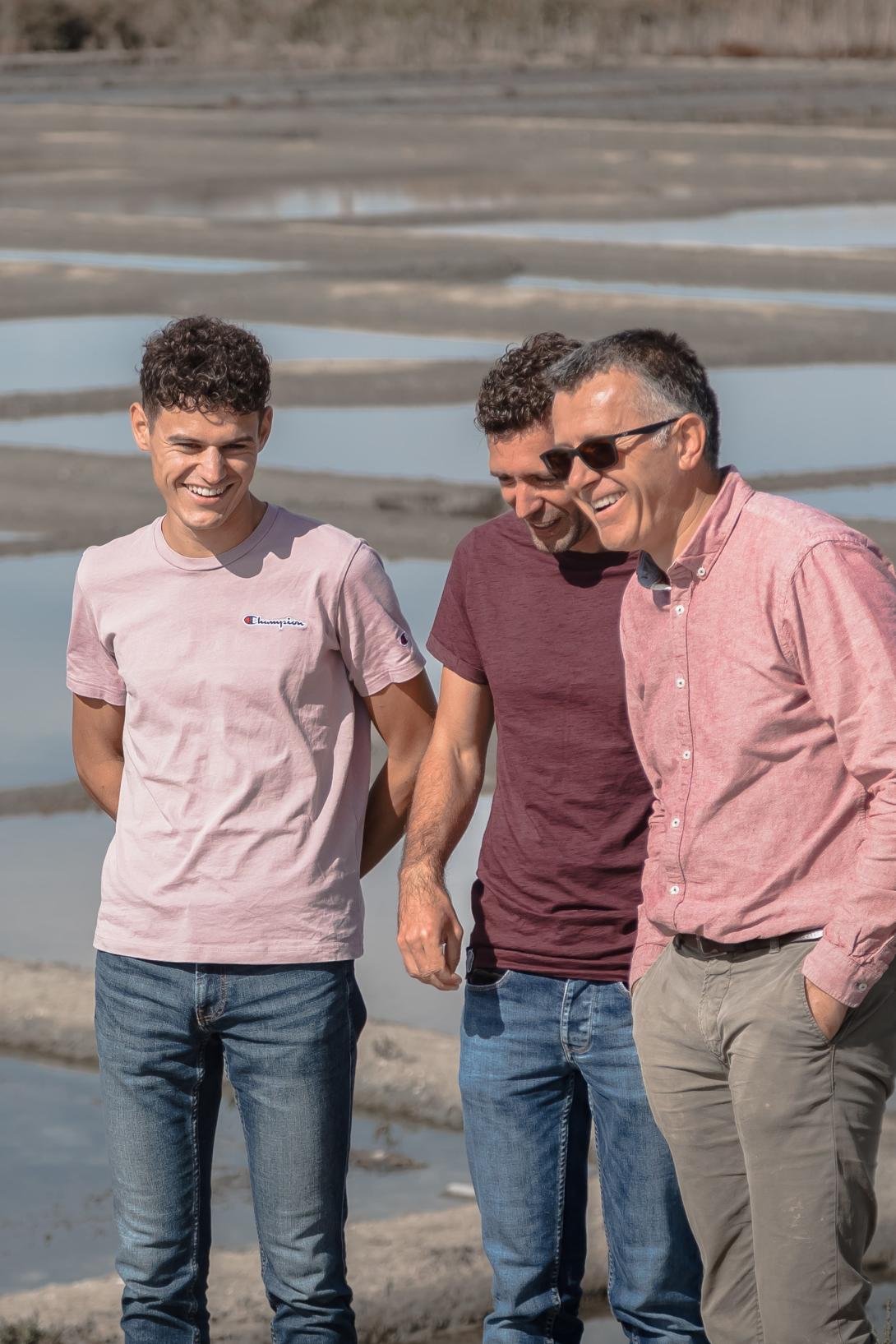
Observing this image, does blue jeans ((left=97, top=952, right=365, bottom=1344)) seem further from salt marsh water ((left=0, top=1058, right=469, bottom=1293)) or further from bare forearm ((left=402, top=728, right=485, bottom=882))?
salt marsh water ((left=0, top=1058, right=469, bottom=1293))

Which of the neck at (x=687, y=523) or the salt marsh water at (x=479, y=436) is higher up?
the neck at (x=687, y=523)

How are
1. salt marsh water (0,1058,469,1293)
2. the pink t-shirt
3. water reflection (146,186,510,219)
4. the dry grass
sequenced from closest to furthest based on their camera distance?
the pink t-shirt, salt marsh water (0,1058,469,1293), water reflection (146,186,510,219), the dry grass

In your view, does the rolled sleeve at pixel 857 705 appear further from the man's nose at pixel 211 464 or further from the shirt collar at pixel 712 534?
the man's nose at pixel 211 464

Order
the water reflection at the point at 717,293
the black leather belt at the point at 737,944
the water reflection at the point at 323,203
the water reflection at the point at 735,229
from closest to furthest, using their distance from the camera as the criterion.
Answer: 1. the black leather belt at the point at 737,944
2. the water reflection at the point at 717,293
3. the water reflection at the point at 735,229
4. the water reflection at the point at 323,203

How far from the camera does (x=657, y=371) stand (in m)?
3.09

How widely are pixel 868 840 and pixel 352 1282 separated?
206 cm

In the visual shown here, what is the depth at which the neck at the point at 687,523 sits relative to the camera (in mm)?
3115

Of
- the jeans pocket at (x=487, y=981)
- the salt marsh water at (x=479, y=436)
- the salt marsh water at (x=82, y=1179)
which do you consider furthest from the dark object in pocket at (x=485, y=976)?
the salt marsh water at (x=479, y=436)

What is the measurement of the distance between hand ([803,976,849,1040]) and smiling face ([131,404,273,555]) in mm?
1252

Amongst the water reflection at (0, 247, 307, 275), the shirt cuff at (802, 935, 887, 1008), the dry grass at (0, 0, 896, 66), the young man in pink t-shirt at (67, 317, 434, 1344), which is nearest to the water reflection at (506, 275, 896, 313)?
the water reflection at (0, 247, 307, 275)

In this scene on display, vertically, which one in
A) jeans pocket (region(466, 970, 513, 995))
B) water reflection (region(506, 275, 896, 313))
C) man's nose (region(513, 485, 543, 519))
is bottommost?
water reflection (region(506, 275, 896, 313))

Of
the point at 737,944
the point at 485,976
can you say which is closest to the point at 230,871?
the point at 485,976

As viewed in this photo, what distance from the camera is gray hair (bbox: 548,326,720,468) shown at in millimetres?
3080

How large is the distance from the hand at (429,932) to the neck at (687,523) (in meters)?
0.73
